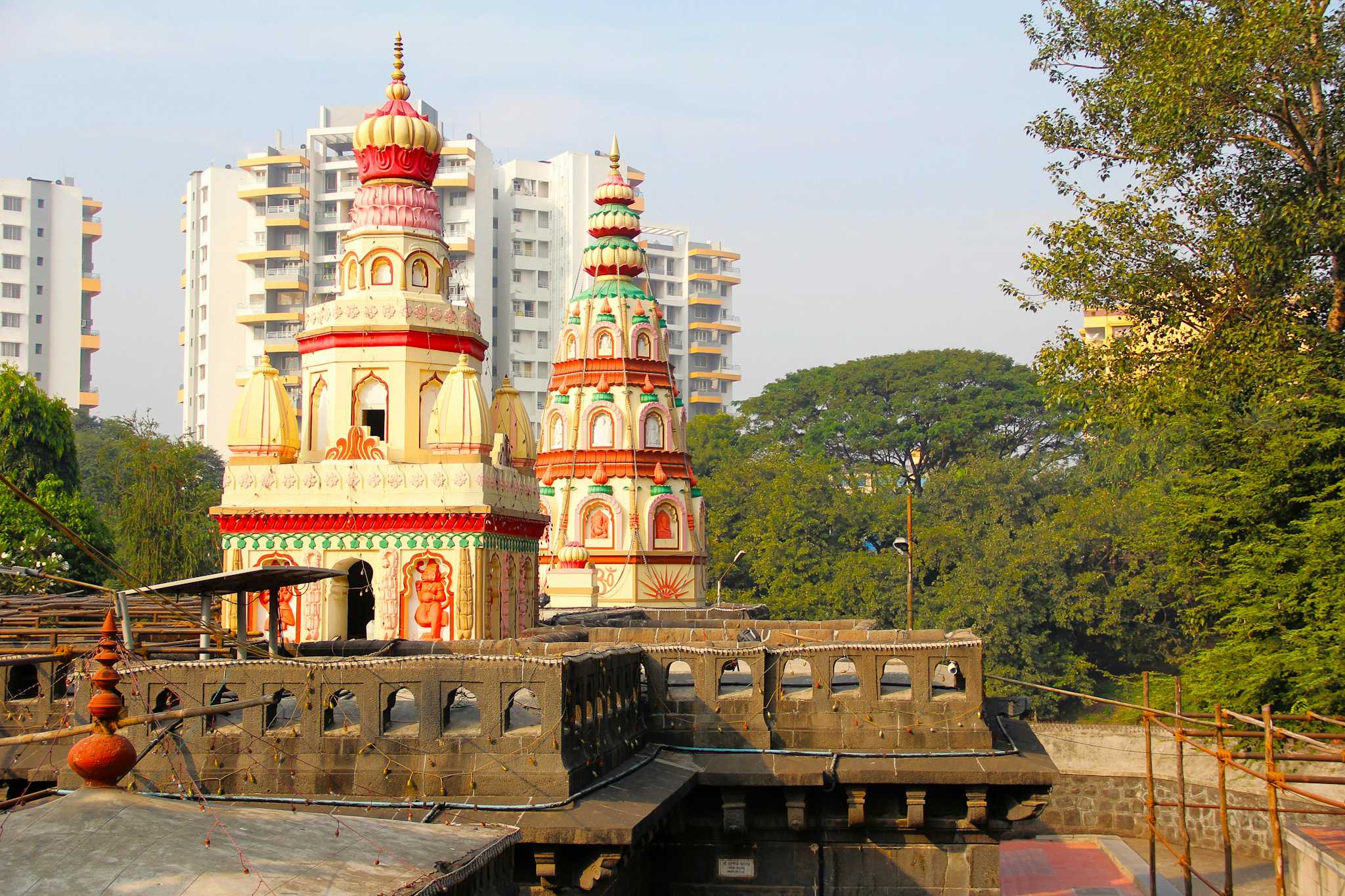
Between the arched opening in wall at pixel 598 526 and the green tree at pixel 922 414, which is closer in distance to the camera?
the arched opening in wall at pixel 598 526

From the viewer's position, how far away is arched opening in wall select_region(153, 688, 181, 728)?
12.8 m

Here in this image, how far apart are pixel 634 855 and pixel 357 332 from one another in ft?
41.4

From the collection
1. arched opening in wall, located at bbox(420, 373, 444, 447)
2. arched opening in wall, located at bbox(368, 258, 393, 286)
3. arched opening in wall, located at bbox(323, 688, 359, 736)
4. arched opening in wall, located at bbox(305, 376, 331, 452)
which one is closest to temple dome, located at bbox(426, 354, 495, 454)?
arched opening in wall, located at bbox(420, 373, 444, 447)

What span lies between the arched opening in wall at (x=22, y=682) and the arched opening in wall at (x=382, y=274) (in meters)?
10.0

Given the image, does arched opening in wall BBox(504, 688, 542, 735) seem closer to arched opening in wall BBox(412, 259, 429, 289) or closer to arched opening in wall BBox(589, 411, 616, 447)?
arched opening in wall BBox(412, 259, 429, 289)

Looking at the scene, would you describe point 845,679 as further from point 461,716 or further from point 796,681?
point 461,716

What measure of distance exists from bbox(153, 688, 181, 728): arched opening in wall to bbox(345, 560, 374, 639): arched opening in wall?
9.70 meters

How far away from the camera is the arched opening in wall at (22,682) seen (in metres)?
15.7

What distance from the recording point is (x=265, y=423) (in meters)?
23.2

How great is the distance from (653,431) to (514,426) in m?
16.5

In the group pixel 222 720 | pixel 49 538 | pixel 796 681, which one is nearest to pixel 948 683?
pixel 796 681

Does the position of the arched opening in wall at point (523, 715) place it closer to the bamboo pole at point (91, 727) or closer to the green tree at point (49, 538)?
the bamboo pole at point (91, 727)

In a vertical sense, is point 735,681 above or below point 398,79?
below

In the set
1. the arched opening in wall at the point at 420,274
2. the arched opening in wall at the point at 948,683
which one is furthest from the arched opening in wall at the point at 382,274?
the arched opening in wall at the point at 948,683
